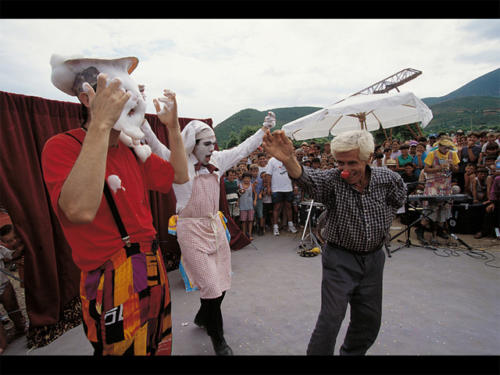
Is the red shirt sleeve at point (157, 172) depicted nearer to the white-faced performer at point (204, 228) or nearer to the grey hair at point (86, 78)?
the grey hair at point (86, 78)

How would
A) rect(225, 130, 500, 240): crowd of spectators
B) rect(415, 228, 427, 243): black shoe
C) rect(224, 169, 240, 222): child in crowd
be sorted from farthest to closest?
rect(224, 169, 240, 222): child in crowd
rect(225, 130, 500, 240): crowd of spectators
rect(415, 228, 427, 243): black shoe

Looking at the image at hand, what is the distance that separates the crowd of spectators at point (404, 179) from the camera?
5949 mm

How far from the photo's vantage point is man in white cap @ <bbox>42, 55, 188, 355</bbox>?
1.04 meters

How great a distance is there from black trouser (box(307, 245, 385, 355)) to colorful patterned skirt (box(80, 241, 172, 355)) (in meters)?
1.15

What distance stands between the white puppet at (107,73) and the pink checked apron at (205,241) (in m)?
1.38

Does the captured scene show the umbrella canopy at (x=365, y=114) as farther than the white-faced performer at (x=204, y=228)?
Yes

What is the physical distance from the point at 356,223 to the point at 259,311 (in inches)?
80.8

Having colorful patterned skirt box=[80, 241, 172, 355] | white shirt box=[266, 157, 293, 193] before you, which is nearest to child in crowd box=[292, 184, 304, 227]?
white shirt box=[266, 157, 293, 193]

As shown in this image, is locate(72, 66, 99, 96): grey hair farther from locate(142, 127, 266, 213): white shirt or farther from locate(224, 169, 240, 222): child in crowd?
locate(224, 169, 240, 222): child in crowd

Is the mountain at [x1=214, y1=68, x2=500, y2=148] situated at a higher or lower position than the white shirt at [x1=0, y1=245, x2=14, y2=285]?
higher

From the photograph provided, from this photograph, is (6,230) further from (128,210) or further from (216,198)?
(128,210)

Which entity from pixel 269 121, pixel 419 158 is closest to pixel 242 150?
pixel 269 121

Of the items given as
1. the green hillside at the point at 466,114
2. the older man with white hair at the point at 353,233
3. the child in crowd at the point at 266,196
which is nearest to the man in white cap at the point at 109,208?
the older man with white hair at the point at 353,233

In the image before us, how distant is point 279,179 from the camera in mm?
7320
